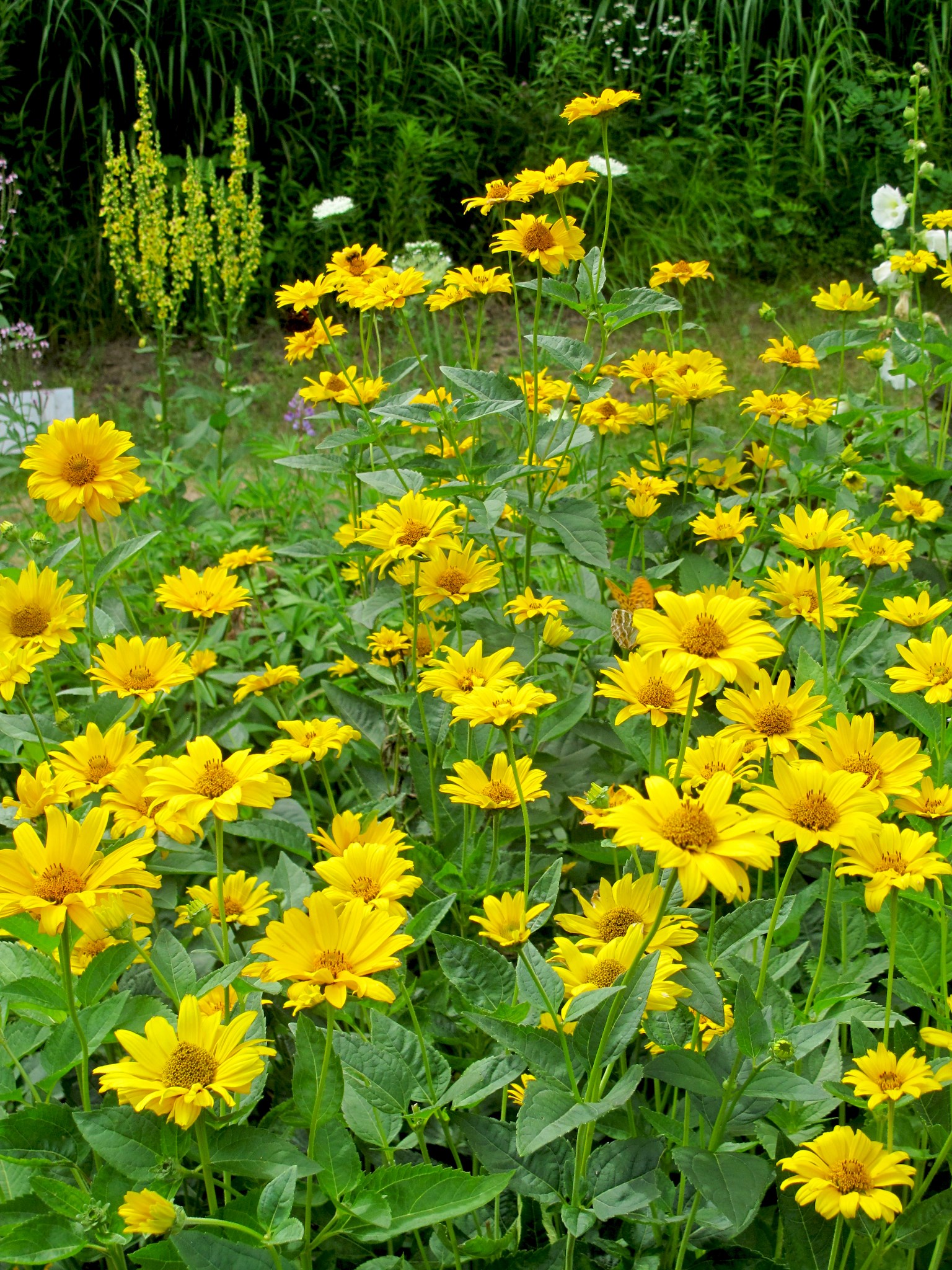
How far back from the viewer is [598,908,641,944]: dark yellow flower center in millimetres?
1012

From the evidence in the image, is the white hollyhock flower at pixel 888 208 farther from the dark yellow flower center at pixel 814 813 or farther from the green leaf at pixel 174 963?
the green leaf at pixel 174 963

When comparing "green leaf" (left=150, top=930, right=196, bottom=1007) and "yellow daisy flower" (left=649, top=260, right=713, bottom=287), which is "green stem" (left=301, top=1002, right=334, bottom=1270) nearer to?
"green leaf" (left=150, top=930, right=196, bottom=1007)

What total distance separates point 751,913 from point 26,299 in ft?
16.0

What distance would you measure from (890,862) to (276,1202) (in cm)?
54

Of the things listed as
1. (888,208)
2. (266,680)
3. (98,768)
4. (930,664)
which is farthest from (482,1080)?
(888,208)

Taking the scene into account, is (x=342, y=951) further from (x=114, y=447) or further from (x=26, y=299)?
(x=26, y=299)

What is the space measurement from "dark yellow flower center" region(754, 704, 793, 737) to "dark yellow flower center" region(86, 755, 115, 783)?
0.65 metres

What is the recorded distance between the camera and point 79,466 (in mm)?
1442

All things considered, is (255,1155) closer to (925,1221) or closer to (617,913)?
(617,913)

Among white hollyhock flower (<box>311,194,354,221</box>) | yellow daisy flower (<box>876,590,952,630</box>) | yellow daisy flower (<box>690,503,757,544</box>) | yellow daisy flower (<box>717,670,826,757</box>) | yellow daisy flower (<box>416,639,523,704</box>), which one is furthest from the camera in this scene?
white hollyhock flower (<box>311,194,354,221</box>)

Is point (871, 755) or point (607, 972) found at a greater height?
point (871, 755)

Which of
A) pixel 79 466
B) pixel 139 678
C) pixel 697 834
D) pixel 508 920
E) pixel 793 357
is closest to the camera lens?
pixel 697 834

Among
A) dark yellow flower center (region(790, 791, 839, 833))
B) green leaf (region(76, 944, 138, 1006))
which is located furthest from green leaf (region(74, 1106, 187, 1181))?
dark yellow flower center (region(790, 791, 839, 833))

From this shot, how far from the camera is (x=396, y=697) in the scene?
1564mm
